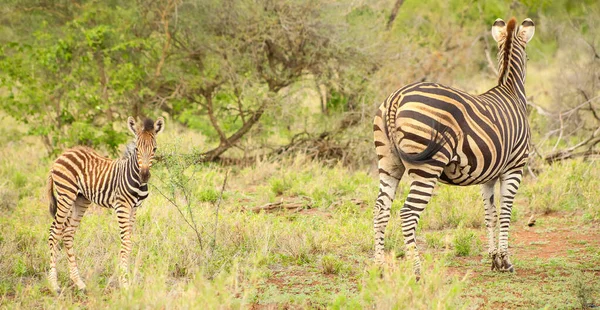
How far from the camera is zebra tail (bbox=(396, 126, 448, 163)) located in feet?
20.6

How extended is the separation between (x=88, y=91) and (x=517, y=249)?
779 cm

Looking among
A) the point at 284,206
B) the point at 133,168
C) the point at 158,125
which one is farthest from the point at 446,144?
the point at 284,206

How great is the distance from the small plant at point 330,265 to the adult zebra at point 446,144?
450 millimetres

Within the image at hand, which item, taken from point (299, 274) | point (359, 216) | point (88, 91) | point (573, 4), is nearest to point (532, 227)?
point (359, 216)

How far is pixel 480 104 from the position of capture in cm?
695

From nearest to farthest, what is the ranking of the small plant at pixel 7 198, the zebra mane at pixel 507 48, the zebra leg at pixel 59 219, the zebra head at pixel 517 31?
the zebra leg at pixel 59 219
the zebra mane at pixel 507 48
the zebra head at pixel 517 31
the small plant at pixel 7 198

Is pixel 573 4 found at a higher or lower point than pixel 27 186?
higher

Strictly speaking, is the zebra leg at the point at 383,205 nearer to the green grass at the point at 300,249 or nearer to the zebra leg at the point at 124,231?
the green grass at the point at 300,249

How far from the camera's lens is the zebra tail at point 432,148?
629 centimetres

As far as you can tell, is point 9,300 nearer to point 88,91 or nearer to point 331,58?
point 88,91

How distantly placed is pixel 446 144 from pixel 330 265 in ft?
5.69

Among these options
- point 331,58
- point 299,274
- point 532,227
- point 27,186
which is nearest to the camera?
point 299,274

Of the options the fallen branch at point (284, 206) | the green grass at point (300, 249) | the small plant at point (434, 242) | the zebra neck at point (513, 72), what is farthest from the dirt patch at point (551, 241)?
the fallen branch at point (284, 206)

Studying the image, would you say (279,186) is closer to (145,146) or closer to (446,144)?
(145,146)
